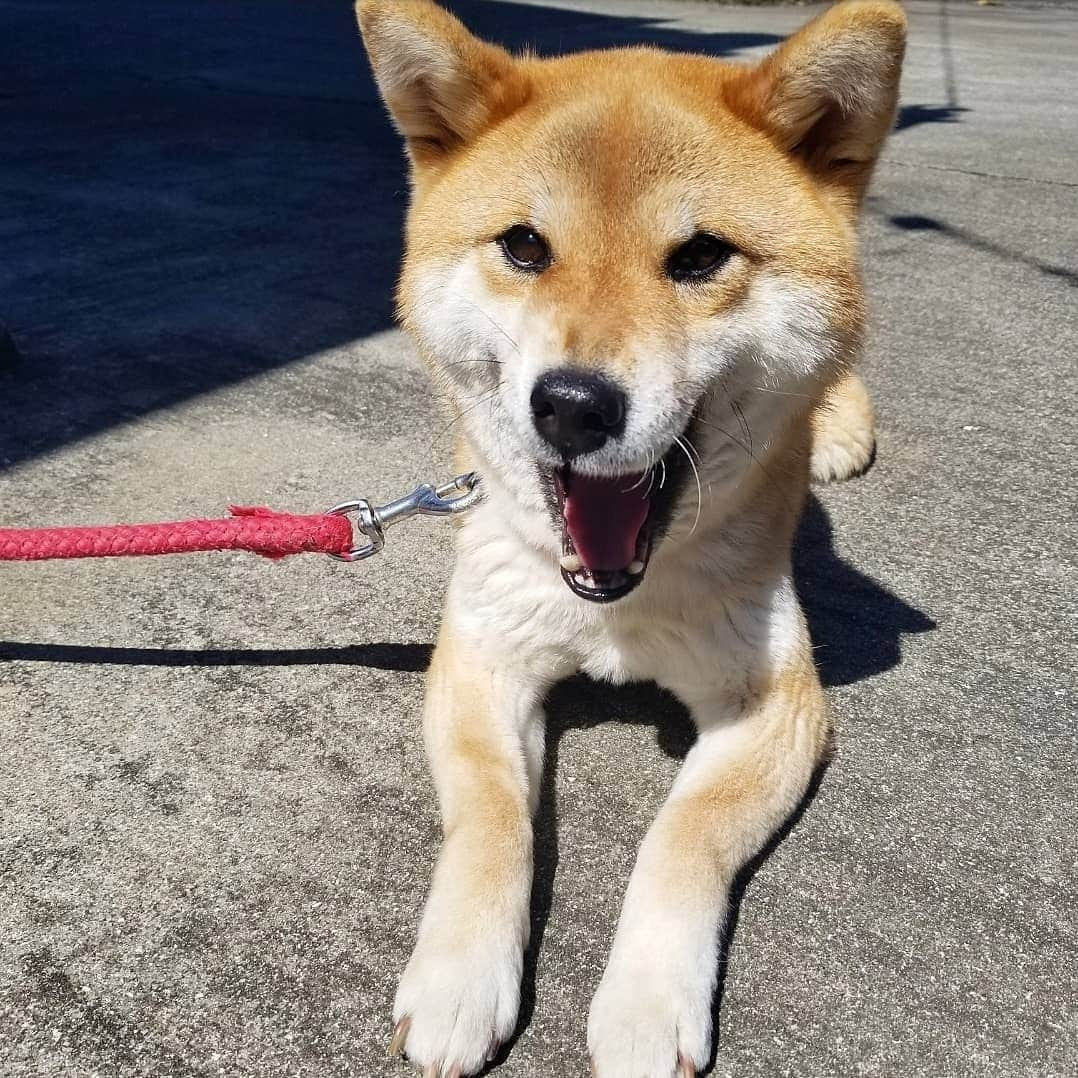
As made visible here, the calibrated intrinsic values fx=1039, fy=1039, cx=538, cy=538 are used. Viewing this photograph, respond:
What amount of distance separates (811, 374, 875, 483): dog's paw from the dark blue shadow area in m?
2.09

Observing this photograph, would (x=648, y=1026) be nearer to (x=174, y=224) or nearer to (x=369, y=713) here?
(x=369, y=713)

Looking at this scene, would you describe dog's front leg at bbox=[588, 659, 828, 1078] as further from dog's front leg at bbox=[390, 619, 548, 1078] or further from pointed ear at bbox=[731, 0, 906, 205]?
pointed ear at bbox=[731, 0, 906, 205]

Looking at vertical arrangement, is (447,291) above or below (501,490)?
above

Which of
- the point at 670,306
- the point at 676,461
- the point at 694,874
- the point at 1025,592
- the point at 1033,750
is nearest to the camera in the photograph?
the point at 694,874

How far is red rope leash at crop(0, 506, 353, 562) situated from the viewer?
2.28 meters

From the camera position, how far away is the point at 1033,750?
2.25 metres

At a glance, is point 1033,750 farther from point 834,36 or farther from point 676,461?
point 834,36

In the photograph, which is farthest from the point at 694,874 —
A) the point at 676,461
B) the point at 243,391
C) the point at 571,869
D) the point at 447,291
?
the point at 243,391

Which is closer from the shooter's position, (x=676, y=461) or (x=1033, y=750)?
(x=676, y=461)

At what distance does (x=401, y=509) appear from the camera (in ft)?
8.25

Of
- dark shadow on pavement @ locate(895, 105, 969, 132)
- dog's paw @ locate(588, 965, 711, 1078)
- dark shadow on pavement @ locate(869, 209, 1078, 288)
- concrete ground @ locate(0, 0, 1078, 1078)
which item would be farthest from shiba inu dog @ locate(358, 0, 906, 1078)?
dark shadow on pavement @ locate(895, 105, 969, 132)

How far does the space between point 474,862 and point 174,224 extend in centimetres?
471

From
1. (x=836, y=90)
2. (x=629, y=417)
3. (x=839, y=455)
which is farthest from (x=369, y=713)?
(x=839, y=455)

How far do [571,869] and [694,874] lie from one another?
0.27m
